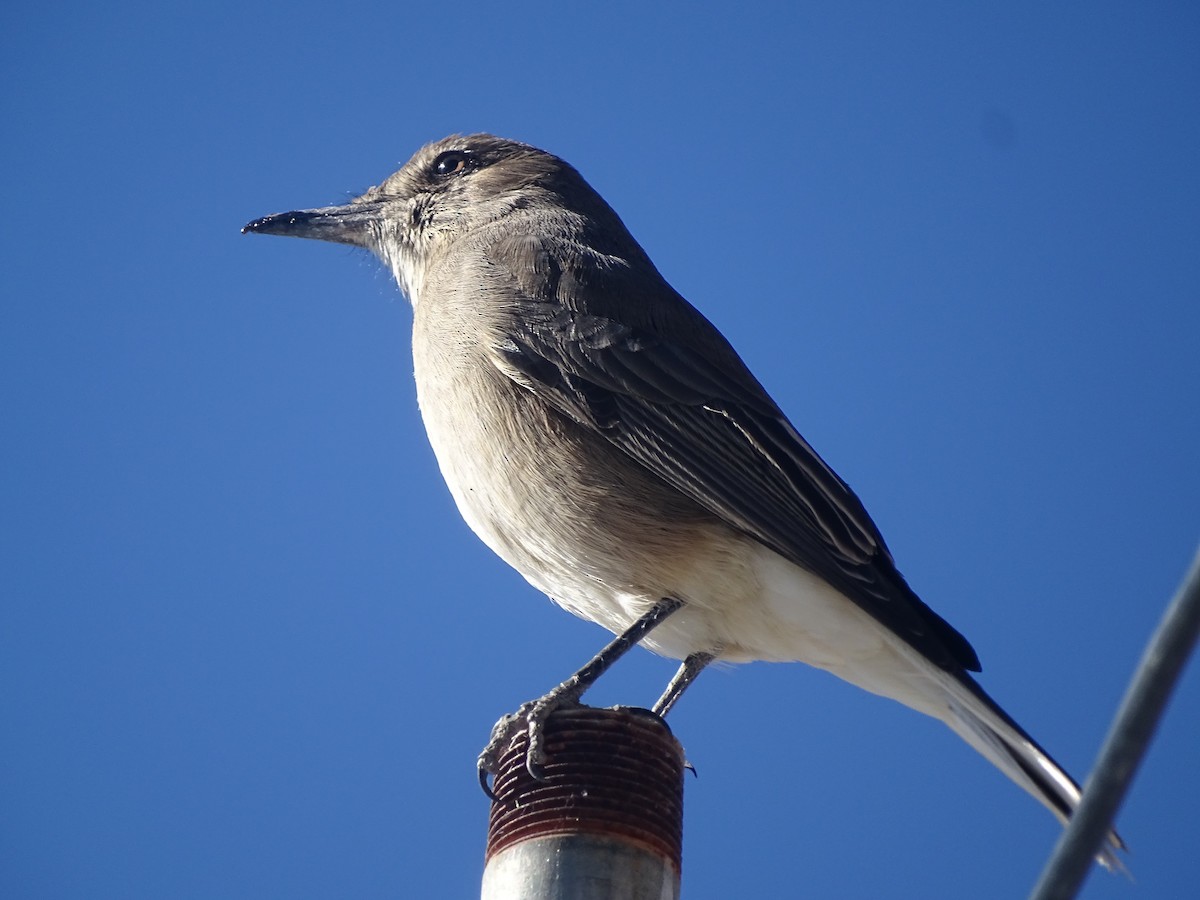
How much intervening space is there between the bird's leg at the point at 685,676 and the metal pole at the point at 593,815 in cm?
154

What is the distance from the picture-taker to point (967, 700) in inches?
205

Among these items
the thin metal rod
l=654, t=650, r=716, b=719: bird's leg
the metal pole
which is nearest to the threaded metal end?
the metal pole

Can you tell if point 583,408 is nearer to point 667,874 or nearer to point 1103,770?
point 667,874

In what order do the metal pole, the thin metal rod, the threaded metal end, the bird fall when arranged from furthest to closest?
the bird < the threaded metal end < the metal pole < the thin metal rod

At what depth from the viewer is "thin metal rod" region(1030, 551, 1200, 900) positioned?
1523 millimetres

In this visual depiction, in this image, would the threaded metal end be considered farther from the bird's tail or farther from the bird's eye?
the bird's eye

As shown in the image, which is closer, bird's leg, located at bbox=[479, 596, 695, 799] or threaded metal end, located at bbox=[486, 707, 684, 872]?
threaded metal end, located at bbox=[486, 707, 684, 872]

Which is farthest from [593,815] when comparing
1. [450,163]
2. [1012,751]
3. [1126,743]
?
[450,163]

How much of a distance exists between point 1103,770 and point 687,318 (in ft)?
16.8

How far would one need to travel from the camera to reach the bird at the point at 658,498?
534 centimetres

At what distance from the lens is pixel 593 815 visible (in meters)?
3.79

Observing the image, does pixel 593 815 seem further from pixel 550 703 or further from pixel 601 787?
pixel 550 703

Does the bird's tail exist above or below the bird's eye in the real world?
below

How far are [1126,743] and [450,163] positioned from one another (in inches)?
272
